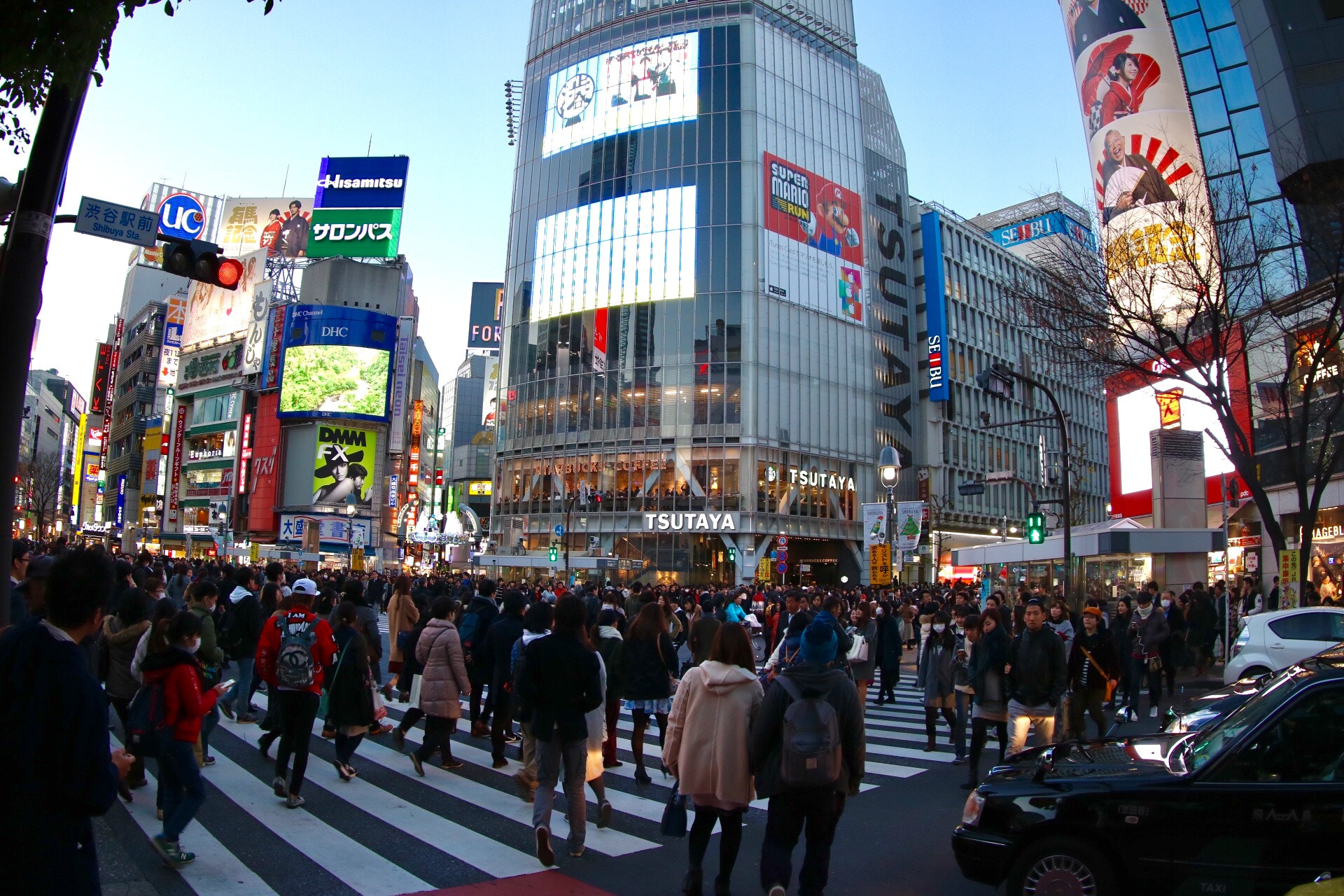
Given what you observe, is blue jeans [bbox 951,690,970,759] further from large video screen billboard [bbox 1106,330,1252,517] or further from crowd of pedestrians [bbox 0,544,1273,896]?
large video screen billboard [bbox 1106,330,1252,517]

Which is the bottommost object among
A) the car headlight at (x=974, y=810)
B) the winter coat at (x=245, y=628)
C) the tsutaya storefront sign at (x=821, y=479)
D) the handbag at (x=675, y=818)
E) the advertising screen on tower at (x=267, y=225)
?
the handbag at (x=675, y=818)

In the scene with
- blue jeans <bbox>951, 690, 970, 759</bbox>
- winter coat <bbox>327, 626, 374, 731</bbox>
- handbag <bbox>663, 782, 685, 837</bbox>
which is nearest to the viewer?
handbag <bbox>663, 782, 685, 837</bbox>

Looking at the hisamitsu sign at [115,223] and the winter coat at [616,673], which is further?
the winter coat at [616,673]

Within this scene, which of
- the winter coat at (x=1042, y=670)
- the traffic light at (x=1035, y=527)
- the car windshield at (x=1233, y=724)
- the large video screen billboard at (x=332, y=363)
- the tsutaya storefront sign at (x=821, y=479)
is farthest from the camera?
the large video screen billboard at (x=332, y=363)

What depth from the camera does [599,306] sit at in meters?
58.6

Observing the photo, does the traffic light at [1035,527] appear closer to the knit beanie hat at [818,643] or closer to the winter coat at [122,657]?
the knit beanie hat at [818,643]

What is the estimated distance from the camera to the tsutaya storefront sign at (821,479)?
189 ft

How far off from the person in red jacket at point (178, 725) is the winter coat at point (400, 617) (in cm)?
550

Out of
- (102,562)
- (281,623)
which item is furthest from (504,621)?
(102,562)

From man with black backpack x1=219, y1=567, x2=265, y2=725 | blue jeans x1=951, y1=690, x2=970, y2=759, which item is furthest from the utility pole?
blue jeans x1=951, y1=690, x2=970, y2=759

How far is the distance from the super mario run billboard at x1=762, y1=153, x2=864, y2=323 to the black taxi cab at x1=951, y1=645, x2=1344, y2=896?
52.8m

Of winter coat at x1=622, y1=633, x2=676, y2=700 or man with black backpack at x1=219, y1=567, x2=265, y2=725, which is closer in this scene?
winter coat at x1=622, y1=633, x2=676, y2=700

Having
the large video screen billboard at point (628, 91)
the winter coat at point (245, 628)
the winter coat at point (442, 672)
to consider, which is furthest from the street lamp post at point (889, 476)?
the large video screen billboard at point (628, 91)

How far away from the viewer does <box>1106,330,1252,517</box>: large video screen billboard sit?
3162cm
